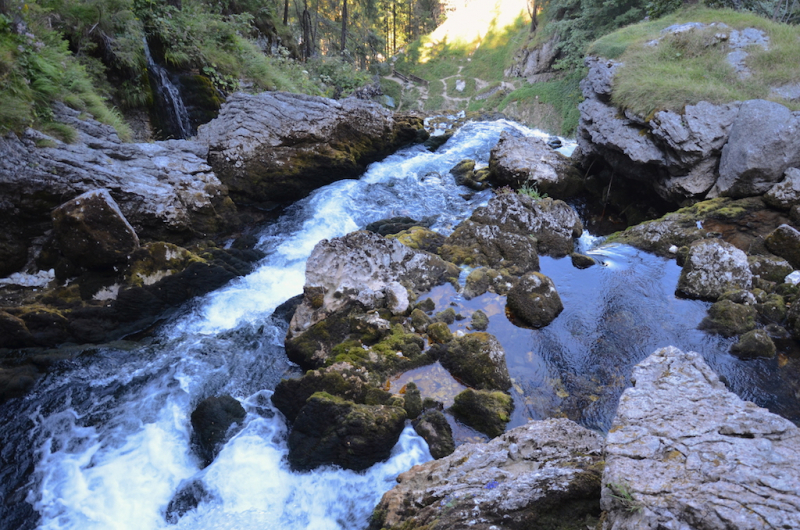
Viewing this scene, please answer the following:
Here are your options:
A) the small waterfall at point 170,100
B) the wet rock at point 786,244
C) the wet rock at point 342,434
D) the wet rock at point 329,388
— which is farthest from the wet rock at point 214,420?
A: the wet rock at point 786,244

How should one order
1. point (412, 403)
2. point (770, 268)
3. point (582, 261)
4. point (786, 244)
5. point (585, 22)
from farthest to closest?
1. point (585, 22)
2. point (582, 261)
3. point (786, 244)
4. point (770, 268)
5. point (412, 403)

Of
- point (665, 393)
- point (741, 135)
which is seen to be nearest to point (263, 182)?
point (665, 393)

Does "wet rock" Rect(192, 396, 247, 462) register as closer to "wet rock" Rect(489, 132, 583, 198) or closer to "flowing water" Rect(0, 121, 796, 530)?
"flowing water" Rect(0, 121, 796, 530)

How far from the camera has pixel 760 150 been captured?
11039 millimetres

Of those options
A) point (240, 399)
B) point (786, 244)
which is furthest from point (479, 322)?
point (786, 244)

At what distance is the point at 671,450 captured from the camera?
10.7ft

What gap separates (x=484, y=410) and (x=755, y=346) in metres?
4.81

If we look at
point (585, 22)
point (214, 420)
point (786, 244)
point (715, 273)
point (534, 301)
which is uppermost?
point (585, 22)

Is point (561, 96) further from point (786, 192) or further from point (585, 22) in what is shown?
point (786, 192)

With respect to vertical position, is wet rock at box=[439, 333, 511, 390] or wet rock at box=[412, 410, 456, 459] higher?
wet rock at box=[439, 333, 511, 390]

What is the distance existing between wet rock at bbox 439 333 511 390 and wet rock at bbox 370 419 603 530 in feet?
4.87

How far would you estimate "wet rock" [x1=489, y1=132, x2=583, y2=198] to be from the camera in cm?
1490

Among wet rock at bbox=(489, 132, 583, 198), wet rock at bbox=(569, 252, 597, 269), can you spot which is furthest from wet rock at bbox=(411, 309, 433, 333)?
wet rock at bbox=(489, 132, 583, 198)

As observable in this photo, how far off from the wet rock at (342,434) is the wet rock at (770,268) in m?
8.37
